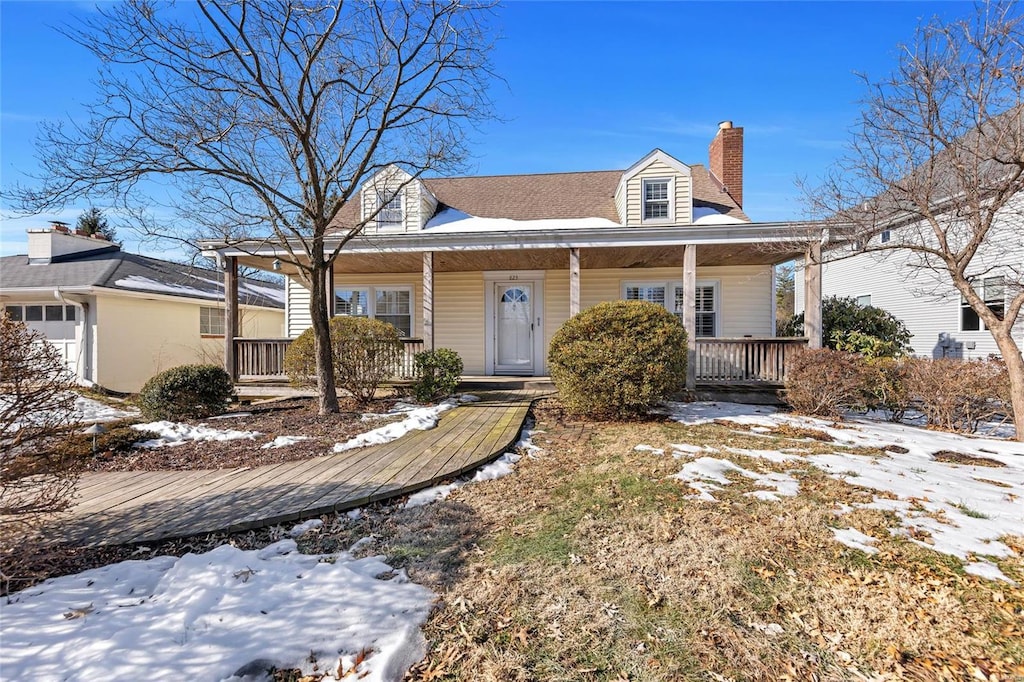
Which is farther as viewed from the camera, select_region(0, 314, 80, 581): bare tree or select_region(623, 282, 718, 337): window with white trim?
select_region(623, 282, 718, 337): window with white trim

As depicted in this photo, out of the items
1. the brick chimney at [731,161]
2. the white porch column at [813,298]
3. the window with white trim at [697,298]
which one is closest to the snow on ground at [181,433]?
the window with white trim at [697,298]

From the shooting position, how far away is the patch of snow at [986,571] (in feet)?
8.12

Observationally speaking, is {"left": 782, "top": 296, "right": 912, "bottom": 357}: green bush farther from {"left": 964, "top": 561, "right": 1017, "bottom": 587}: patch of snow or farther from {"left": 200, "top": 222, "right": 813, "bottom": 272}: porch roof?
{"left": 964, "top": 561, "right": 1017, "bottom": 587}: patch of snow

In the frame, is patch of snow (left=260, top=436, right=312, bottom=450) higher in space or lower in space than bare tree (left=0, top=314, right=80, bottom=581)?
lower

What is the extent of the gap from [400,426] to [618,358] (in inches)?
131

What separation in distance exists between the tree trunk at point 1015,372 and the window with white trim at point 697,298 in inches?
199

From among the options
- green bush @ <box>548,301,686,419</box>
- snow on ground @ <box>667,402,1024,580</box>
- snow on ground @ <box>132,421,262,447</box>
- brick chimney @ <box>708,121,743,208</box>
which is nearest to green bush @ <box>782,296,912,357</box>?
snow on ground @ <box>667,402,1024,580</box>

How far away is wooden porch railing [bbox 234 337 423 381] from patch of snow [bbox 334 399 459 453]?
2465 mm

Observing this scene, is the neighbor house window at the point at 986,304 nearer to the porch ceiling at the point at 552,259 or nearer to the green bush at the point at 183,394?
the porch ceiling at the point at 552,259

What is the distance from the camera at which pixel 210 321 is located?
15.0 m

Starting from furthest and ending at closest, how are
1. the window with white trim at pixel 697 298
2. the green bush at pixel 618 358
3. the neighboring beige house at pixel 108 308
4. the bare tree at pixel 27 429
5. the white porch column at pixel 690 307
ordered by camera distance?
the neighboring beige house at pixel 108 308
the window with white trim at pixel 697 298
the white porch column at pixel 690 307
the green bush at pixel 618 358
the bare tree at pixel 27 429

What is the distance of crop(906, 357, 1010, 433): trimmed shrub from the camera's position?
6.15m

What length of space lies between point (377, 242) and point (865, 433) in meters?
8.90

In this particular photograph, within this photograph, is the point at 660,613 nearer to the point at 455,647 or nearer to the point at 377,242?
the point at 455,647
